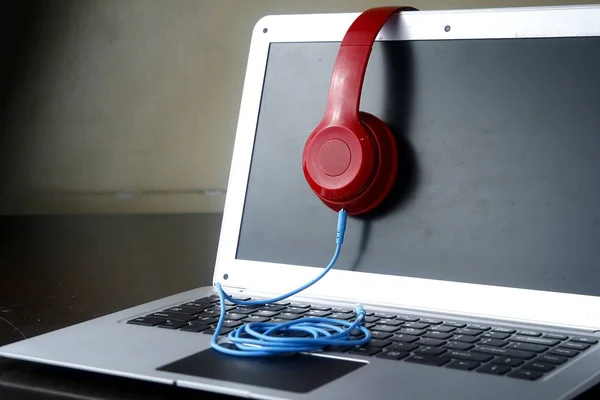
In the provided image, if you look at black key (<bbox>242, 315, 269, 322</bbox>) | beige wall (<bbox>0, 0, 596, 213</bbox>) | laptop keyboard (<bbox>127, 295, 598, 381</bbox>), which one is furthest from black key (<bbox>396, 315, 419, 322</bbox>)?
beige wall (<bbox>0, 0, 596, 213</bbox>)

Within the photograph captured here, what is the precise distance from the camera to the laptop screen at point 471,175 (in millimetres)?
667

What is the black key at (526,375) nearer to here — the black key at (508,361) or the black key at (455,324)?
the black key at (508,361)

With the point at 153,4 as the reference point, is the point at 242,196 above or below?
below

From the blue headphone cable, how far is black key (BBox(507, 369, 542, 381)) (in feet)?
0.35

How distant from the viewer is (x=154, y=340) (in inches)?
23.2

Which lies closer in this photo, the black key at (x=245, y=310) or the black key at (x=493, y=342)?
the black key at (x=493, y=342)

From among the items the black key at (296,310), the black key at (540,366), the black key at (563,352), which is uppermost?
the black key at (563,352)

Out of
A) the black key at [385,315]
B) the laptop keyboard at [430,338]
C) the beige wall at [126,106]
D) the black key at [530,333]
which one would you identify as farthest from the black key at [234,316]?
the beige wall at [126,106]

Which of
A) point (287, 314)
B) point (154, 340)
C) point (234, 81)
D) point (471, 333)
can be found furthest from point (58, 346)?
point (234, 81)

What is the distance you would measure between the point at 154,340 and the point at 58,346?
6cm

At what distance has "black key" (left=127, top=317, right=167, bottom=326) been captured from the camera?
64 cm

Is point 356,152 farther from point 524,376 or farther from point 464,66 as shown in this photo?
point 524,376

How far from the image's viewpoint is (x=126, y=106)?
1585mm

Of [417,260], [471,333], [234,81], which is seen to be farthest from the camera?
[234,81]
